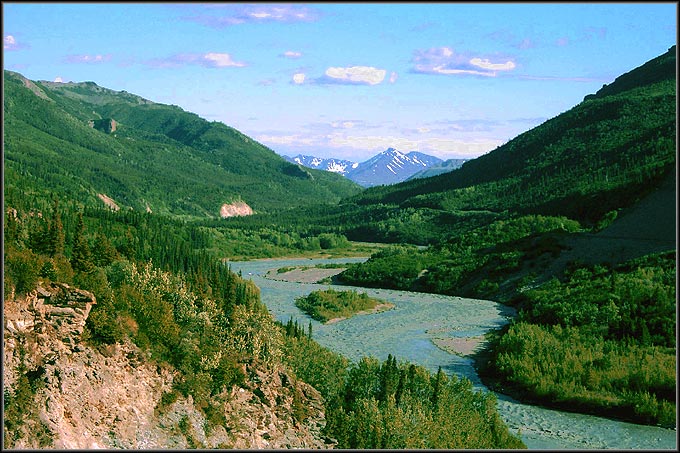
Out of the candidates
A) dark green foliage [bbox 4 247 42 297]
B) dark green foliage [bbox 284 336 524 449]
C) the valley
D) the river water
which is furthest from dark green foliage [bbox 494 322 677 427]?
dark green foliage [bbox 4 247 42 297]

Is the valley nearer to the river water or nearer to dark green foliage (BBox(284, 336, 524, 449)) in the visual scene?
dark green foliage (BBox(284, 336, 524, 449))

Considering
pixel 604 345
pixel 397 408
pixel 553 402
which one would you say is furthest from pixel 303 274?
pixel 397 408

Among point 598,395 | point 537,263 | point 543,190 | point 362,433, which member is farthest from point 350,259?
point 362,433

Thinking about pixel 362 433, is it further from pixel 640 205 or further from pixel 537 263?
pixel 640 205

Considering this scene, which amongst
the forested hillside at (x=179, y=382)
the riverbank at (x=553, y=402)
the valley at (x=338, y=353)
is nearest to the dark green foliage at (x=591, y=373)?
the riverbank at (x=553, y=402)

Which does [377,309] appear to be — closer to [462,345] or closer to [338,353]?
[462,345]

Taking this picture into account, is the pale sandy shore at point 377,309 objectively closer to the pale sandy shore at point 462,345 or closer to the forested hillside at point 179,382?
the pale sandy shore at point 462,345
